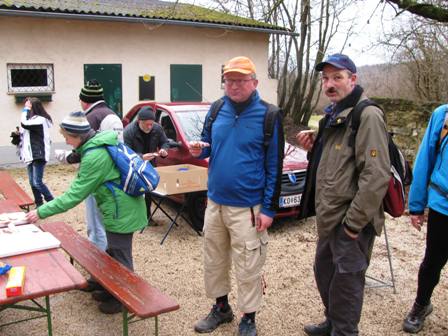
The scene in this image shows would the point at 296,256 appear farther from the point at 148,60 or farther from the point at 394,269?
the point at 148,60

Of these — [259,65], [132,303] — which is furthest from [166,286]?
[259,65]

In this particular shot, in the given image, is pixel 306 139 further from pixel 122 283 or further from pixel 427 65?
pixel 427 65

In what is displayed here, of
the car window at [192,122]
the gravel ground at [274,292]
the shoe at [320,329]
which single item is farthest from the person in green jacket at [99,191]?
the car window at [192,122]

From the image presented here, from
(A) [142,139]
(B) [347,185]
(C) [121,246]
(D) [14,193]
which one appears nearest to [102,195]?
(C) [121,246]

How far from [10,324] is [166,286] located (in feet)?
4.59

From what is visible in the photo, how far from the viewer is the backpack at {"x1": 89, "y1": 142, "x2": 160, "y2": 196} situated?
11.3ft

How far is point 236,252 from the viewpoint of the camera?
3385 mm

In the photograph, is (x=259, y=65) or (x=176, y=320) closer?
(x=176, y=320)

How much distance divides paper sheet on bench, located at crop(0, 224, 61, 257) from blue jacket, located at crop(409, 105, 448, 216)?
257cm

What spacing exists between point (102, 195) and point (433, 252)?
2432 millimetres

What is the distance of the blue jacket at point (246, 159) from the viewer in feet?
10.6

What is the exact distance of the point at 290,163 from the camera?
6.09m

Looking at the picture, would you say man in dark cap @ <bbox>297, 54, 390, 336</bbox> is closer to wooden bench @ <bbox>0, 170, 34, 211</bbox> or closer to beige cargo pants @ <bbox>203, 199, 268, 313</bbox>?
beige cargo pants @ <bbox>203, 199, 268, 313</bbox>

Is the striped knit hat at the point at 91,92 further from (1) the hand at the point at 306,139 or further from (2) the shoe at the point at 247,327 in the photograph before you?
(2) the shoe at the point at 247,327
